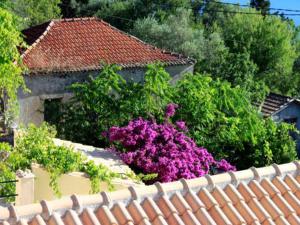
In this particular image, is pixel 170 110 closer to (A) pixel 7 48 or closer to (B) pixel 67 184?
(B) pixel 67 184

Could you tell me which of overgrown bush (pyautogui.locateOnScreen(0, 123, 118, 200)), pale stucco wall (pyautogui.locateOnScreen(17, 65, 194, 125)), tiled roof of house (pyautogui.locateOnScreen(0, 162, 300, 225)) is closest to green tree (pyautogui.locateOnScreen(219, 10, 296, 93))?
pale stucco wall (pyautogui.locateOnScreen(17, 65, 194, 125))

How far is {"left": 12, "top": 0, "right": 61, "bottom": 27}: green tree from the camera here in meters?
34.5

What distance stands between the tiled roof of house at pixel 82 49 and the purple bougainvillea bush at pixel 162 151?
6.06 meters

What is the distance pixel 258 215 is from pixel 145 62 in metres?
15.7

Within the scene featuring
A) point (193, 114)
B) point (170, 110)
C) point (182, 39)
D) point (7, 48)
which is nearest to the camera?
point (7, 48)

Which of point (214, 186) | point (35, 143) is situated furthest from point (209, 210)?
point (35, 143)

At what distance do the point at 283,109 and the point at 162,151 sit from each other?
13.5 metres

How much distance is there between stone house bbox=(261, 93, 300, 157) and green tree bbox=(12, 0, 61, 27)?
14665mm

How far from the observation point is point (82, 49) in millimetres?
21781

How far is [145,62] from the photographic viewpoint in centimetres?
2188

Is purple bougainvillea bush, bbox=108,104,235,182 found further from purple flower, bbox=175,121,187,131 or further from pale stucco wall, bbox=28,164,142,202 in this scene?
pale stucco wall, bbox=28,164,142,202

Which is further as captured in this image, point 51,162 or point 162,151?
point 162,151

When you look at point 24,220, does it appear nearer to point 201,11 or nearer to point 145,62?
point 145,62

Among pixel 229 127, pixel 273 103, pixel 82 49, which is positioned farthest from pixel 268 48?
pixel 229 127
